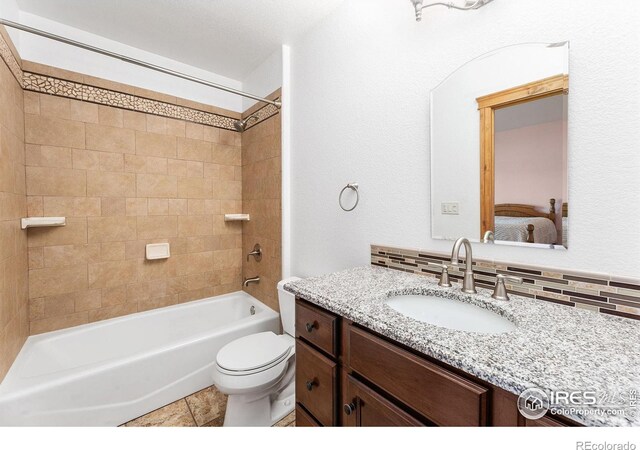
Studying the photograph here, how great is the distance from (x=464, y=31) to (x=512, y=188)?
0.68 meters

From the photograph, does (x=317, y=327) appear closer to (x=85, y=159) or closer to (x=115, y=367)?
(x=115, y=367)

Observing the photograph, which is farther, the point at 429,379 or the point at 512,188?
the point at 512,188

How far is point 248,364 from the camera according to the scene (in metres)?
1.42

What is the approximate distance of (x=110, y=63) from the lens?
6.58 ft

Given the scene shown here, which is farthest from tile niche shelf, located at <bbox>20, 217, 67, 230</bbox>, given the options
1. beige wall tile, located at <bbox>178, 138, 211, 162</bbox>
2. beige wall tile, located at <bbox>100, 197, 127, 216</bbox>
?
beige wall tile, located at <bbox>178, 138, 211, 162</bbox>

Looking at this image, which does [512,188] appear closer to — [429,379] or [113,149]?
[429,379]

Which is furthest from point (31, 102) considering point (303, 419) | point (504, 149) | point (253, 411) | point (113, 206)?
point (504, 149)

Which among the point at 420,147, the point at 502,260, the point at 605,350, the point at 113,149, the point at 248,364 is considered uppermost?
the point at 113,149

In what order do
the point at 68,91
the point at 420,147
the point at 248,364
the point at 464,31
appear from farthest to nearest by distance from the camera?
1. the point at 68,91
2. the point at 248,364
3. the point at 420,147
4. the point at 464,31

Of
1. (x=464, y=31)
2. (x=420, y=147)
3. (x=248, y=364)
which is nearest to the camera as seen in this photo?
(x=464, y=31)

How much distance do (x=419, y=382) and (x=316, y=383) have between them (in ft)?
1.52

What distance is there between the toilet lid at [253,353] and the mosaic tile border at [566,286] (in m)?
0.97

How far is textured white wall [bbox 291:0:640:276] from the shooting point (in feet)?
2.57
